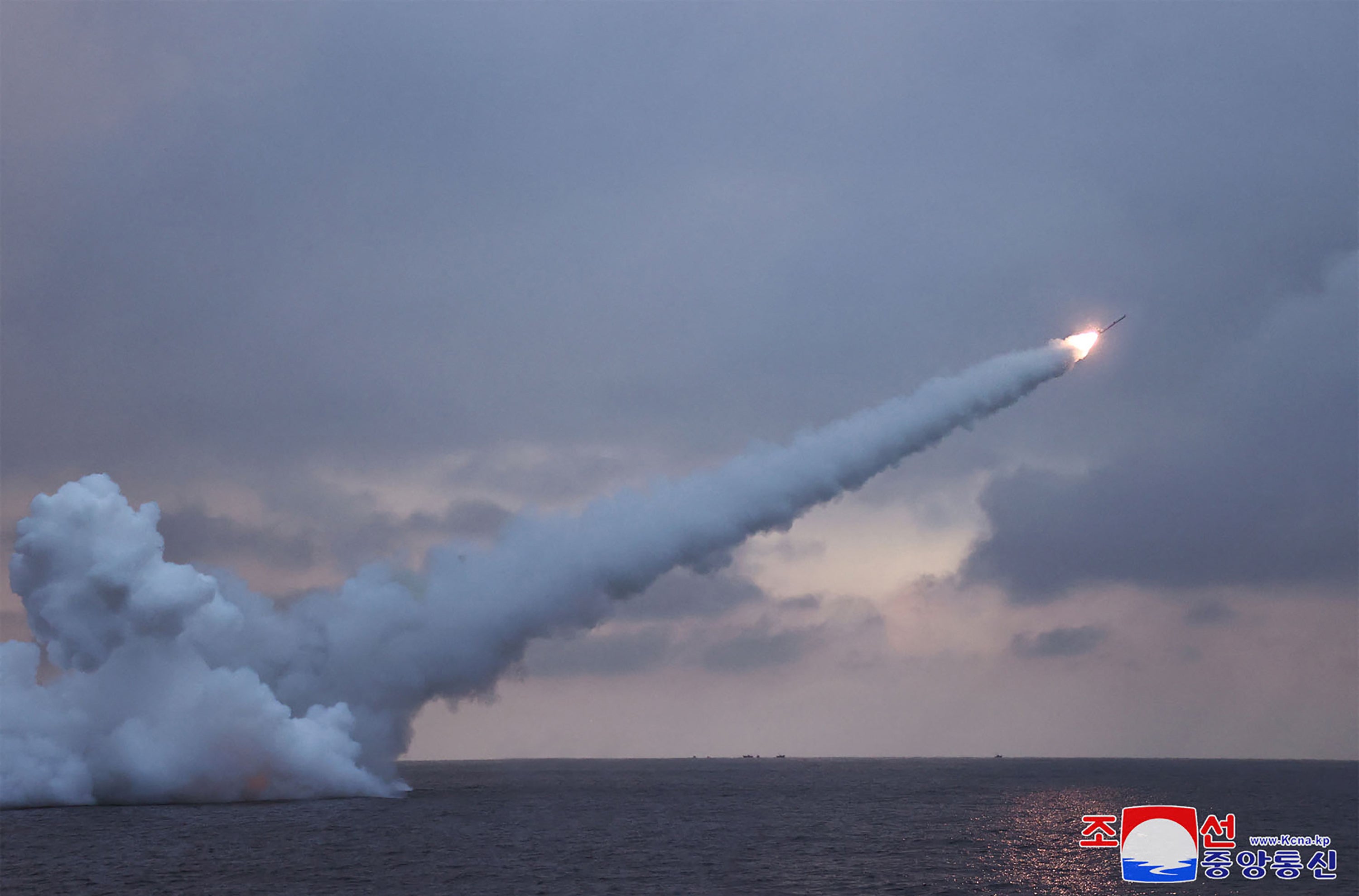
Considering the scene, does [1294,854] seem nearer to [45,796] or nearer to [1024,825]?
[1024,825]

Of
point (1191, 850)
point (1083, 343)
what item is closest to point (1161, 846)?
point (1191, 850)

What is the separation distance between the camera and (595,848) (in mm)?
73625

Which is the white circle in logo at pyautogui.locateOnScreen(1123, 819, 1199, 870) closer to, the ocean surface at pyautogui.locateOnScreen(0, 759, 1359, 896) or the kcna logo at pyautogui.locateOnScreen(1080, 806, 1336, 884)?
the kcna logo at pyautogui.locateOnScreen(1080, 806, 1336, 884)

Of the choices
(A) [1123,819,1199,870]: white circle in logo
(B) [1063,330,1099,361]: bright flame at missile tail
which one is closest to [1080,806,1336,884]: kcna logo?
(A) [1123,819,1199,870]: white circle in logo

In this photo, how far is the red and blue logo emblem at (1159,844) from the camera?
213 feet

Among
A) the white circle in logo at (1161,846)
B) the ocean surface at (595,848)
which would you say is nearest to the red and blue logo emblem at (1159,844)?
the white circle in logo at (1161,846)

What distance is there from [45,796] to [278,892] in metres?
52.3

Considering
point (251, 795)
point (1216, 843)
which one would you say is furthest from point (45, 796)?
point (1216, 843)

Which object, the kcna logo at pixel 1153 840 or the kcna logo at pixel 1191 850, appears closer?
the kcna logo at pixel 1191 850

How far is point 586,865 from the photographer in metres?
64.8

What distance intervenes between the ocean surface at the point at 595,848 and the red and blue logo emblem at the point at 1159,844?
1.58 m

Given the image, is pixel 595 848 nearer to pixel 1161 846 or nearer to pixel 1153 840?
pixel 1161 846

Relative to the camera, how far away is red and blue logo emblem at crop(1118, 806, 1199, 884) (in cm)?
6494

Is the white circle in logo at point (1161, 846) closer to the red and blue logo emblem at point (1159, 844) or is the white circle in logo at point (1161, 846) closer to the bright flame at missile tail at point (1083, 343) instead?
the red and blue logo emblem at point (1159, 844)
